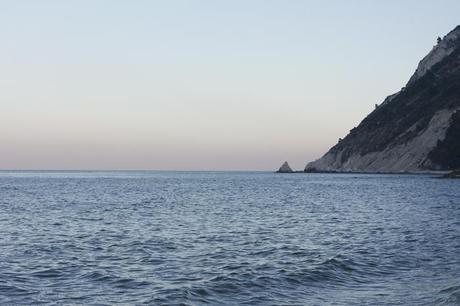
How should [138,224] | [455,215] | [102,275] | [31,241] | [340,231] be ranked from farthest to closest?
[455,215] < [138,224] < [340,231] < [31,241] < [102,275]

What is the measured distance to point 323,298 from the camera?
62.7 ft

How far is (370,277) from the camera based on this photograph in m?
23.0

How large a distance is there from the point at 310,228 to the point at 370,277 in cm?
1967

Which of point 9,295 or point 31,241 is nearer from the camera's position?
point 9,295

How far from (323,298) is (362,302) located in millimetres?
1493

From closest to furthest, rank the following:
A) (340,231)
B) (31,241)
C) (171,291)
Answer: (171,291) < (31,241) < (340,231)

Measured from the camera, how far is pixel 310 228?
42625 millimetres

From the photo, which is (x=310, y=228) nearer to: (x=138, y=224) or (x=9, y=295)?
(x=138, y=224)

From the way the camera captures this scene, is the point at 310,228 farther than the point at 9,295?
Yes

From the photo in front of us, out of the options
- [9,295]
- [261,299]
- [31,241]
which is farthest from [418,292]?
[31,241]

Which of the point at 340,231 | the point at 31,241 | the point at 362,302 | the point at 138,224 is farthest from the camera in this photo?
Result: the point at 138,224

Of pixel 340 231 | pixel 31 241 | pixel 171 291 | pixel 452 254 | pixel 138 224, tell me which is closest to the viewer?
pixel 171 291

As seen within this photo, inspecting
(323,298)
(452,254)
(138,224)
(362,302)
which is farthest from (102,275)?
(138,224)

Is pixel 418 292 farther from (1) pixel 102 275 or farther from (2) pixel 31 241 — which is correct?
(2) pixel 31 241
